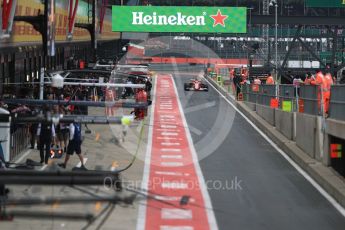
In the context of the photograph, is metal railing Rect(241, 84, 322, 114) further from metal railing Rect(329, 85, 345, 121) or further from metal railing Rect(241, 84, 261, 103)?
metal railing Rect(241, 84, 261, 103)

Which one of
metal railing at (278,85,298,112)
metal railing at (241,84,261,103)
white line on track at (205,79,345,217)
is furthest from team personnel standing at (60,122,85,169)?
metal railing at (241,84,261,103)

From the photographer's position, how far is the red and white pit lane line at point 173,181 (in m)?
10.5

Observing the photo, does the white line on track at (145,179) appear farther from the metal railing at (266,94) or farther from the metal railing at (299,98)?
the metal railing at (266,94)

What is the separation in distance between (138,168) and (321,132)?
517 centimetres

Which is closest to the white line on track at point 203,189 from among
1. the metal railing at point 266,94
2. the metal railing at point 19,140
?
the metal railing at point 266,94

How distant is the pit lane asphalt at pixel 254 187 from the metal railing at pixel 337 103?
186 cm

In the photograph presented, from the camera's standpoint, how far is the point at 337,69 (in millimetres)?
56875

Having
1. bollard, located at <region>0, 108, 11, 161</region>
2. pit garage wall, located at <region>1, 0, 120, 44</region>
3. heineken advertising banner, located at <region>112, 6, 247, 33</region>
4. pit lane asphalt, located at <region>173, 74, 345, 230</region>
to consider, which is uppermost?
heineken advertising banner, located at <region>112, 6, 247, 33</region>

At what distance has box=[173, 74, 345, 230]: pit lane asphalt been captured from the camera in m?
12.2

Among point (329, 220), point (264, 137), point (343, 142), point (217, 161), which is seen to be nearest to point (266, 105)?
point (264, 137)

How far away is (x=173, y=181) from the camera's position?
15.9m

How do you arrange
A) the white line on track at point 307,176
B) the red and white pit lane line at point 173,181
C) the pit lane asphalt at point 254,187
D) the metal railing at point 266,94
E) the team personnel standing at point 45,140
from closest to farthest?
1. the red and white pit lane line at point 173,181
2. the pit lane asphalt at point 254,187
3. the white line on track at point 307,176
4. the team personnel standing at point 45,140
5. the metal railing at point 266,94

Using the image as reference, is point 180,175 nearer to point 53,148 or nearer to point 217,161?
point 217,161

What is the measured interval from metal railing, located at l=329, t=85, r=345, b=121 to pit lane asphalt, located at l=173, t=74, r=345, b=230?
1.86 metres
